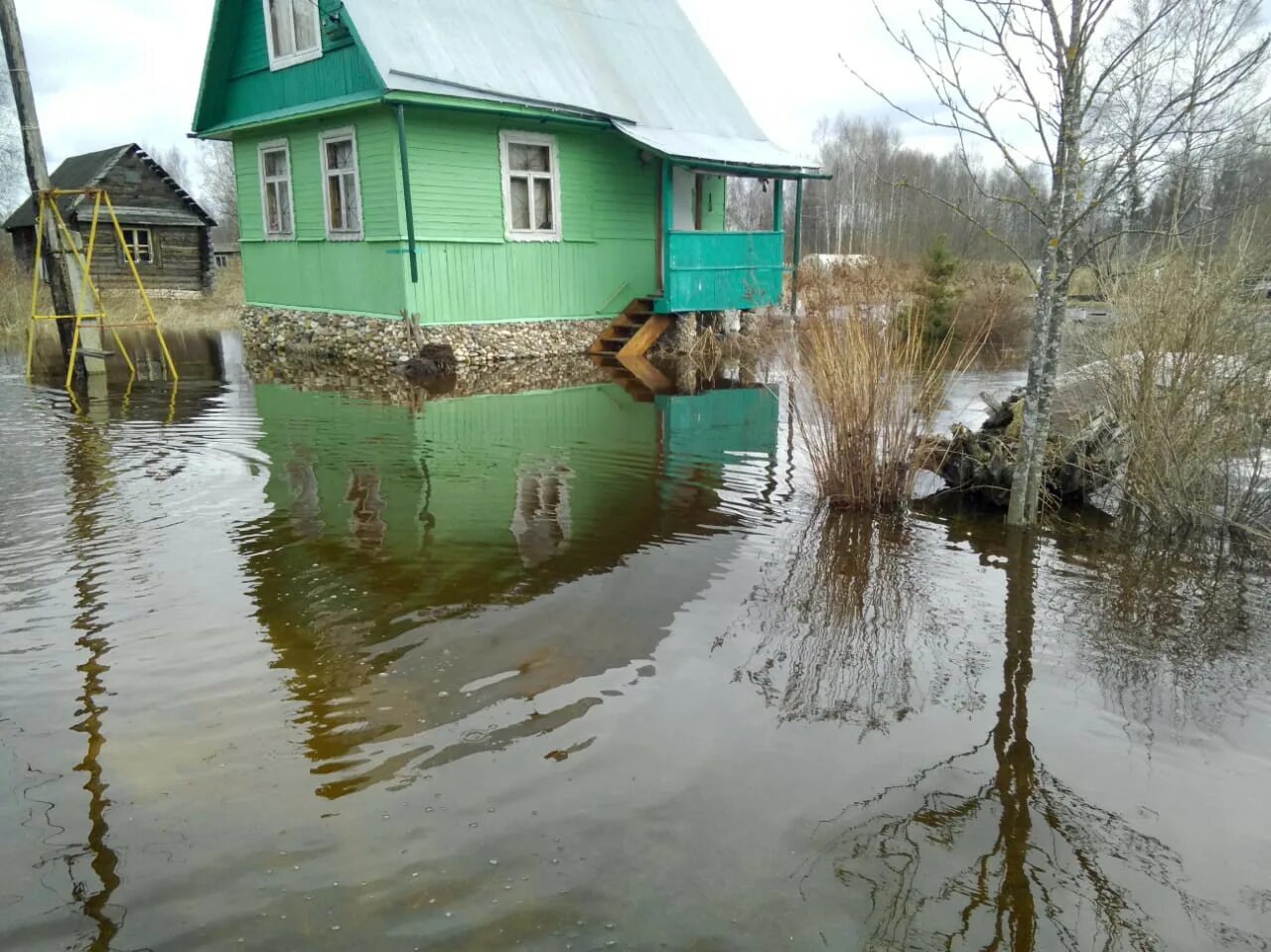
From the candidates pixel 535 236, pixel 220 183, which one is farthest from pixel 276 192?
pixel 220 183

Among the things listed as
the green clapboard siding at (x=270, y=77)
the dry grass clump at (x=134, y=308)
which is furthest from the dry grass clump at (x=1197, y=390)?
the dry grass clump at (x=134, y=308)

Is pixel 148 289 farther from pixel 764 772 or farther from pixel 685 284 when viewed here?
pixel 764 772

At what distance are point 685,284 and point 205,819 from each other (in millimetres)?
13472

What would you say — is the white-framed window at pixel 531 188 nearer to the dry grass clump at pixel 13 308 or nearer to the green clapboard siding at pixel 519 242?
the green clapboard siding at pixel 519 242

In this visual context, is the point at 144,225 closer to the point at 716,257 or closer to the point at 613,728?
the point at 716,257

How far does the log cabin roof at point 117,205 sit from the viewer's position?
28.0 meters

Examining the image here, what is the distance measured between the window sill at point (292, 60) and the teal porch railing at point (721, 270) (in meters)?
5.90

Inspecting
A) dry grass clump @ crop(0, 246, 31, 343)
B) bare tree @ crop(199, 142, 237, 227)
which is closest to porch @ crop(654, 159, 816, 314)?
dry grass clump @ crop(0, 246, 31, 343)

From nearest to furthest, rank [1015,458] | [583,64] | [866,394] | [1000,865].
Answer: [1000,865] → [866,394] → [1015,458] → [583,64]

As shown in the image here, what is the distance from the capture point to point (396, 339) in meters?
13.9

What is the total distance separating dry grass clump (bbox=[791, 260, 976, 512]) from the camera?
613cm

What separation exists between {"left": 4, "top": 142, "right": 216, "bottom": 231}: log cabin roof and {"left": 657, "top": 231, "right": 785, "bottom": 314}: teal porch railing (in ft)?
66.7

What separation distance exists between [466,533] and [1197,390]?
4.65 m

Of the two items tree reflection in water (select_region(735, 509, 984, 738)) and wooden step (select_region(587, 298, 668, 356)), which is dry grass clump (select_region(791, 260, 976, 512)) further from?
wooden step (select_region(587, 298, 668, 356))
